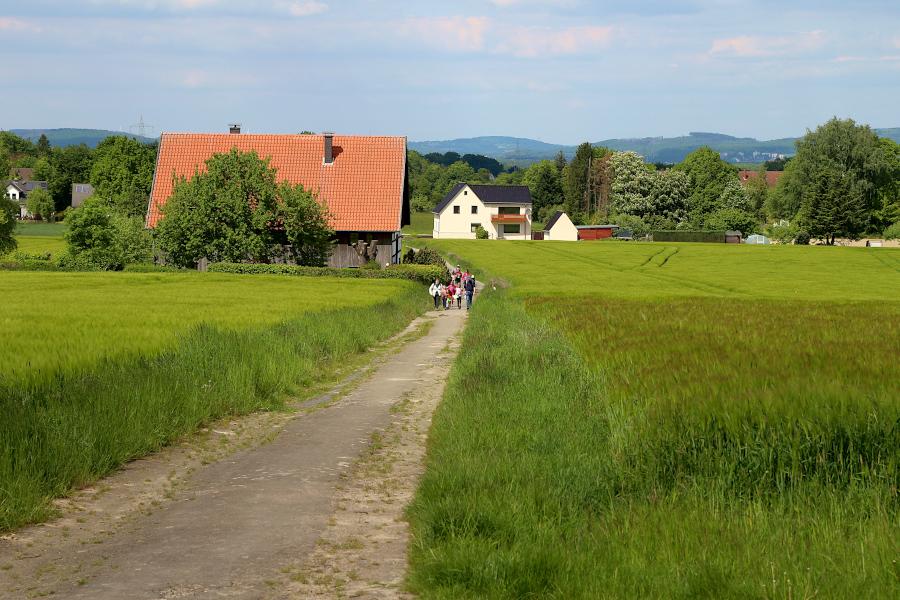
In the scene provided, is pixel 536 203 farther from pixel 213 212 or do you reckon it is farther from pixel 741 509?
pixel 741 509

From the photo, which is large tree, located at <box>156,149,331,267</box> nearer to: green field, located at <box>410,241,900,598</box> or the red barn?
green field, located at <box>410,241,900,598</box>

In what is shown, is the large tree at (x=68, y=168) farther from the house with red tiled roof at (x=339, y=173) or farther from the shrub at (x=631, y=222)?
the house with red tiled roof at (x=339, y=173)

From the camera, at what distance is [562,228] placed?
133500 millimetres

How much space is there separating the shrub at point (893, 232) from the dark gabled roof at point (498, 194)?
4699 centimetres

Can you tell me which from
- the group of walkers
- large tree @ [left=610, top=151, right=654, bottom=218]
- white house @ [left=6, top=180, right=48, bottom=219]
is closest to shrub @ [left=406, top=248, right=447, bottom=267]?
the group of walkers

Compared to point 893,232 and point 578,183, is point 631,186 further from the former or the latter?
point 893,232

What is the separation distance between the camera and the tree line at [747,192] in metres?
114

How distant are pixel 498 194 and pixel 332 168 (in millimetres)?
72656

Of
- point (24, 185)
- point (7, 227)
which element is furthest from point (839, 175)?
point (24, 185)

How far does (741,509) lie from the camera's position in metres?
8.67

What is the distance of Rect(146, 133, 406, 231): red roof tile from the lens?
209 feet

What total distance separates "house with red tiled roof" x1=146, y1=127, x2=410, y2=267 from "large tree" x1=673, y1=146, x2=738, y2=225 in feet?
283

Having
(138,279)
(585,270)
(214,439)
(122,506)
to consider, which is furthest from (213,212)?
(122,506)

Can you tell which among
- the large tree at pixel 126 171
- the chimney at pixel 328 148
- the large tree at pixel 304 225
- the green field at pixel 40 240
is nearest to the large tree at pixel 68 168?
the green field at pixel 40 240
